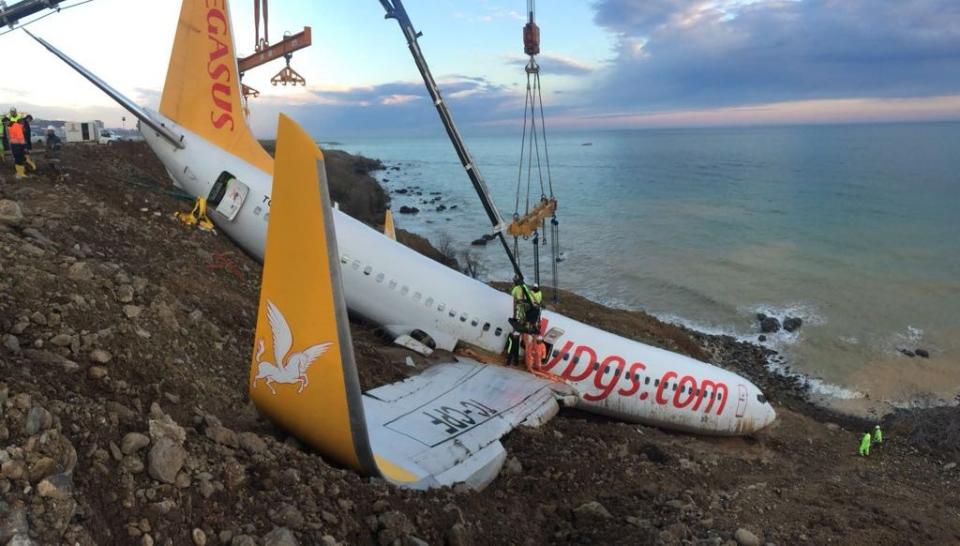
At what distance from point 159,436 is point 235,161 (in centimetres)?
1558

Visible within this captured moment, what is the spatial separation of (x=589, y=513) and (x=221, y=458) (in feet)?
20.4

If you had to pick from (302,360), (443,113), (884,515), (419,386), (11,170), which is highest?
(443,113)

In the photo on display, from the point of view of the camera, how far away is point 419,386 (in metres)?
15.5

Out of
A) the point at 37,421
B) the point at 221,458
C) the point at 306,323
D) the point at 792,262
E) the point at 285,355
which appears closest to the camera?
the point at 37,421

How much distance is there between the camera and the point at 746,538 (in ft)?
31.7

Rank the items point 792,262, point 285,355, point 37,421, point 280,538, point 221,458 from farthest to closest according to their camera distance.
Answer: point 792,262 → point 285,355 → point 221,458 → point 280,538 → point 37,421

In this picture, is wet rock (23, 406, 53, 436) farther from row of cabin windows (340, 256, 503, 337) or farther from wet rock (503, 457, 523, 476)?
row of cabin windows (340, 256, 503, 337)

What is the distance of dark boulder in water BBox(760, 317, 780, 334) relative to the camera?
39.2m

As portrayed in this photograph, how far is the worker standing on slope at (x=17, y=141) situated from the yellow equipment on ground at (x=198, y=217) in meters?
4.53

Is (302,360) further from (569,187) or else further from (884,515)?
(569,187)

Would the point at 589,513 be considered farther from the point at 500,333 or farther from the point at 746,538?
the point at 500,333

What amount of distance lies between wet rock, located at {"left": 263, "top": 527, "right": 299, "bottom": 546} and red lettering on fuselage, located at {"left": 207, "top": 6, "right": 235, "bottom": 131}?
1870cm

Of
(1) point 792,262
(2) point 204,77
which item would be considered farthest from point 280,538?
(1) point 792,262

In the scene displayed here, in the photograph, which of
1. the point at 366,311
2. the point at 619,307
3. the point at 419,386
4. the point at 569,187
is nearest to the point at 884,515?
the point at 419,386
